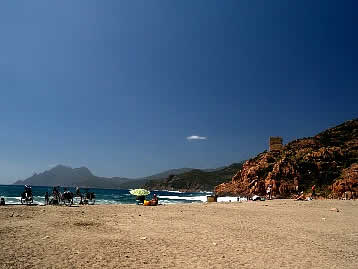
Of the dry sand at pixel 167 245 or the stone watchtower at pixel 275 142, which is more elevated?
the stone watchtower at pixel 275 142

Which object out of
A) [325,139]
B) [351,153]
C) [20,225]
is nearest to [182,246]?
[20,225]

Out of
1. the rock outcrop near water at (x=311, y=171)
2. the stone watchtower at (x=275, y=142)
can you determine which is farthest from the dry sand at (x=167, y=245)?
the stone watchtower at (x=275, y=142)

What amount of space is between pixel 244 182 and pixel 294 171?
15070 millimetres

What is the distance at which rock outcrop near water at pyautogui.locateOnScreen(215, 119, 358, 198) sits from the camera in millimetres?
50094

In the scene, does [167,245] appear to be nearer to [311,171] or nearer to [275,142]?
[311,171]

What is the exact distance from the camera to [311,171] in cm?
5969

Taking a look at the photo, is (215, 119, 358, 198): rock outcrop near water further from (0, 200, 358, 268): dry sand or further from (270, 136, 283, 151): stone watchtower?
(0, 200, 358, 268): dry sand

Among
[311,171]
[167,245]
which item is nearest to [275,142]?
[311,171]

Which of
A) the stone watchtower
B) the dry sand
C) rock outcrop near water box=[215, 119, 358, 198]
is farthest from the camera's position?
the stone watchtower

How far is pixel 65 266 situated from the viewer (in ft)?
25.2

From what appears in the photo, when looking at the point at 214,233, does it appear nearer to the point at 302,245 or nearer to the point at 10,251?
the point at 302,245

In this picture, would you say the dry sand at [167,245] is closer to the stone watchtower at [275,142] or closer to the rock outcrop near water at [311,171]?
the rock outcrop near water at [311,171]

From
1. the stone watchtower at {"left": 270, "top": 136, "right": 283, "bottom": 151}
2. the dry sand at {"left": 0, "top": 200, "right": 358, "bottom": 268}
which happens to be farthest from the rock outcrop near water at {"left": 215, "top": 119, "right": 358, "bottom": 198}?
the dry sand at {"left": 0, "top": 200, "right": 358, "bottom": 268}

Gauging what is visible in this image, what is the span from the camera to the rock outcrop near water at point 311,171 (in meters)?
50.1
